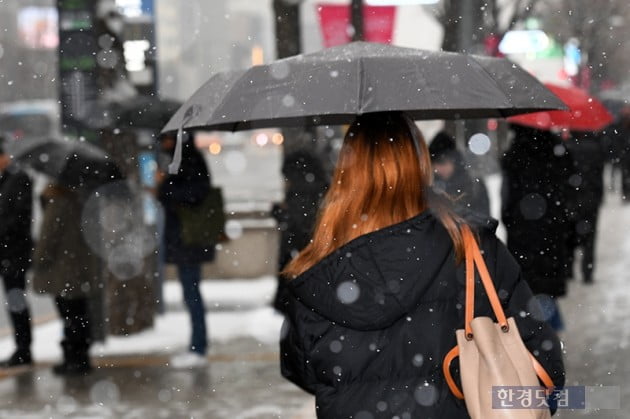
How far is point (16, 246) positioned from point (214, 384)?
80.5 inches

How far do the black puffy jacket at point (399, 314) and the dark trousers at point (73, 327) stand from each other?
5442mm

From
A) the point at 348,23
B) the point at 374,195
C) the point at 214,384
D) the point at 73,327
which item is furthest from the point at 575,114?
the point at 374,195

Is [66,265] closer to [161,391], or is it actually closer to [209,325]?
[161,391]

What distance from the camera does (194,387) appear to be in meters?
7.57

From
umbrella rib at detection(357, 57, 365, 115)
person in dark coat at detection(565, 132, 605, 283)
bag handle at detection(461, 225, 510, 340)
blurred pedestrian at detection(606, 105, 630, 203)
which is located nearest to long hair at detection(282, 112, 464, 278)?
bag handle at detection(461, 225, 510, 340)

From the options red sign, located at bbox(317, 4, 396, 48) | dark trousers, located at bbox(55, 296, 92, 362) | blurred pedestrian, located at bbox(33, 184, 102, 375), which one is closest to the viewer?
blurred pedestrian, located at bbox(33, 184, 102, 375)

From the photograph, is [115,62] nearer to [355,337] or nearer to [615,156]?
[355,337]

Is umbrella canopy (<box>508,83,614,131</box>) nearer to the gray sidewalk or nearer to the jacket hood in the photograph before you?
the gray sidewalk

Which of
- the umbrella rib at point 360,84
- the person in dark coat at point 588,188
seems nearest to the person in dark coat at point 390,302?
the umbrella rib at point 360,84

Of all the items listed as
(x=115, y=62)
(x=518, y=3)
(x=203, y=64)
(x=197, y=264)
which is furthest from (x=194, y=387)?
(x=518, y=3)

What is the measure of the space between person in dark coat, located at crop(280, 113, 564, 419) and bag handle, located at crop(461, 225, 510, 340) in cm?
3

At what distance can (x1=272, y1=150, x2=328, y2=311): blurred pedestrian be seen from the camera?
27.0 ft

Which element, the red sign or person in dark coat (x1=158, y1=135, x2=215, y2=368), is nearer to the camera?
person in dark coat (x1=158, y1=135, x2=215, y2=368)

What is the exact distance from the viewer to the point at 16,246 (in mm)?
8391
